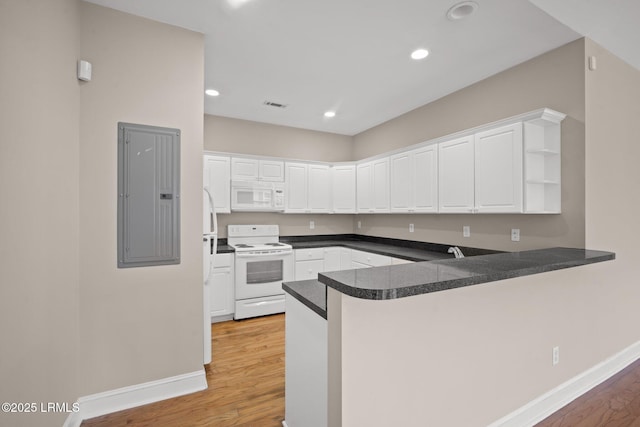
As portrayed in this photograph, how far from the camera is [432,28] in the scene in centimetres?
228

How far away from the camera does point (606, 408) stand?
203 cm

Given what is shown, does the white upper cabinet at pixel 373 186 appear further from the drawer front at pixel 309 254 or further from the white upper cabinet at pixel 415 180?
the drawer front at pixel 309 254

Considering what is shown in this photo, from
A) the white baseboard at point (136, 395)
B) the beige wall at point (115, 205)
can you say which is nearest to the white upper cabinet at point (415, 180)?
the beige wall at point (115, 205)

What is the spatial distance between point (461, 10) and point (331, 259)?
11.3 feet

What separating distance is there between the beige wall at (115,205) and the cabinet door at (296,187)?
2.40 meters

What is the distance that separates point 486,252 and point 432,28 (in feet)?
7.57

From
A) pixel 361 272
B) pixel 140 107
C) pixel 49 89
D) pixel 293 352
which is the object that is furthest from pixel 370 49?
pixel 293 352

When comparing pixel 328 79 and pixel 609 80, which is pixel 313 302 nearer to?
pixel 328 79

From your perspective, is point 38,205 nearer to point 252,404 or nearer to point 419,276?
point 252,404

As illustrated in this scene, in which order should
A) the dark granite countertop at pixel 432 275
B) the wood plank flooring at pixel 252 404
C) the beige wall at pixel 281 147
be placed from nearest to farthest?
the dark granite countertop at pixel 432 275, the wood plank flooring at pixel 252 404, the beige wall at pixel 281 147

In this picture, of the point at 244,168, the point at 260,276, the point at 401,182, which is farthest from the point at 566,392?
the point at 244,168

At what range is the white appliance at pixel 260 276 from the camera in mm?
3846

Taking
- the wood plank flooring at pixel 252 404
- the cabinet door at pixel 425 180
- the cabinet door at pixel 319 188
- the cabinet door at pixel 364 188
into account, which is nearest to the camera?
the wood plank flooring at pixel 252 404

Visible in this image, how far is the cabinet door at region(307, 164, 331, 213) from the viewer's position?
4.88 metres
